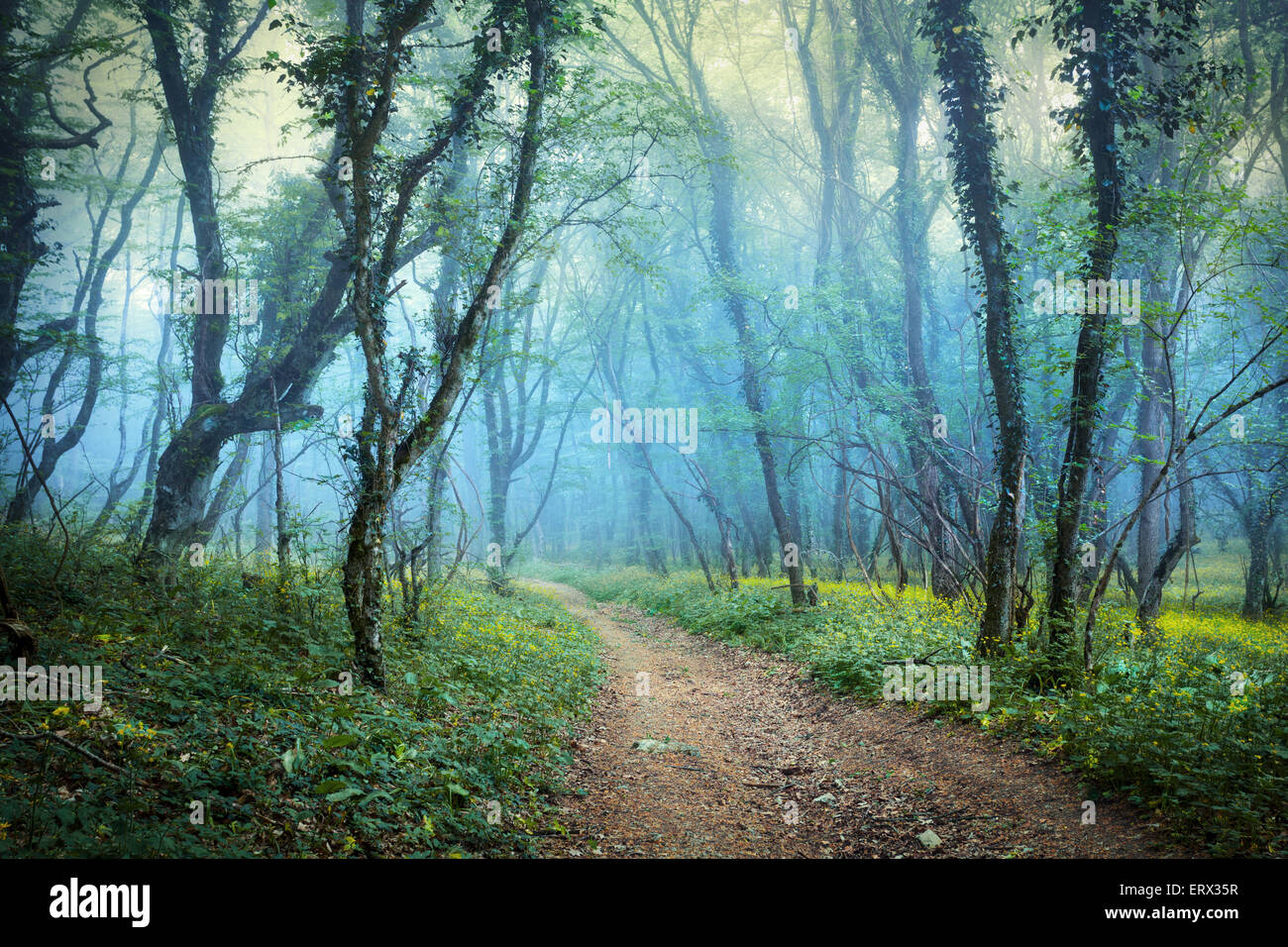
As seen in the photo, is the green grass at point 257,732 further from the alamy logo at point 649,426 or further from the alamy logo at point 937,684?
the alamy logo at point 649,426

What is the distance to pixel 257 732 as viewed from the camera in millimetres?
4539

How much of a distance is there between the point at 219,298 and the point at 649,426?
19.2 m

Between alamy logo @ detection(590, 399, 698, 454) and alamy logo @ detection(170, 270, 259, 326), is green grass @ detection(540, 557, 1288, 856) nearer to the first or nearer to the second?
alamy logo @ detection(170, 270, 259, 326)

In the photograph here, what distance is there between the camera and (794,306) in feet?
60.4

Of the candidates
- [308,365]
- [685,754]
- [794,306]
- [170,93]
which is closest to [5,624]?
[685,754]

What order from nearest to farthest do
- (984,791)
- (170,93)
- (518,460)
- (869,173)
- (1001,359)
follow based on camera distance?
(984,791) < (1001,359) < (170,93) < (518,460) < (869,173)

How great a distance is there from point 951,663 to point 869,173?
90.7 ft

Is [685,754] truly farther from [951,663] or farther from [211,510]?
→ [211,510]
